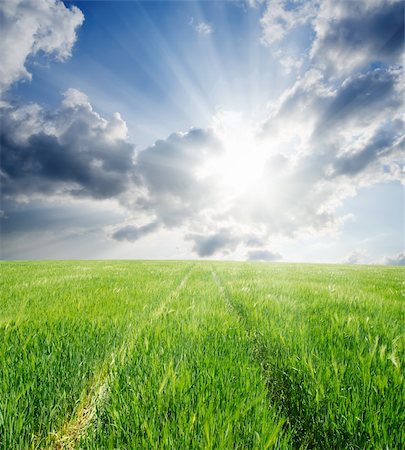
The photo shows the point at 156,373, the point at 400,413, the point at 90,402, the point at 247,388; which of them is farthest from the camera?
the point at 90,402

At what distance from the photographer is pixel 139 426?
1.64 m

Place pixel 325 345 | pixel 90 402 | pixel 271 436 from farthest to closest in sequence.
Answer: pixel 325 345 → pixel 90 402 → pixel 271 436

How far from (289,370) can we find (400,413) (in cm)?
87

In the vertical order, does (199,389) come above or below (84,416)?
above

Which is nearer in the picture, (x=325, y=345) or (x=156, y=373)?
(x=156, y=373)

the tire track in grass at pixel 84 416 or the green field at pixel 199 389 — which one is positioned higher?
the green field at pixel 199 389

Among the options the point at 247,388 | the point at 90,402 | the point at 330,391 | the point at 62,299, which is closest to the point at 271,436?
the point at 247,388

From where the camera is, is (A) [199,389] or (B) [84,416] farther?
(B) [84,416]

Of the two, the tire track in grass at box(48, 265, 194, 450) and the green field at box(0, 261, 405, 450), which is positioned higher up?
the green field at box(0, 261, 405, 450)

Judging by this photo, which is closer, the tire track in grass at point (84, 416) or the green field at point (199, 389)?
the green field at point (199, 389)

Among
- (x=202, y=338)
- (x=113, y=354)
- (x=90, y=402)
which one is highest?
(x=202, y=338)

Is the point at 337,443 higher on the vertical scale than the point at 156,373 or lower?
lower

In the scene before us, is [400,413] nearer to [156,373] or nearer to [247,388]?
[247,388]

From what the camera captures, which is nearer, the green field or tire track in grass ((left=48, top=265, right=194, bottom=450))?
the green field
